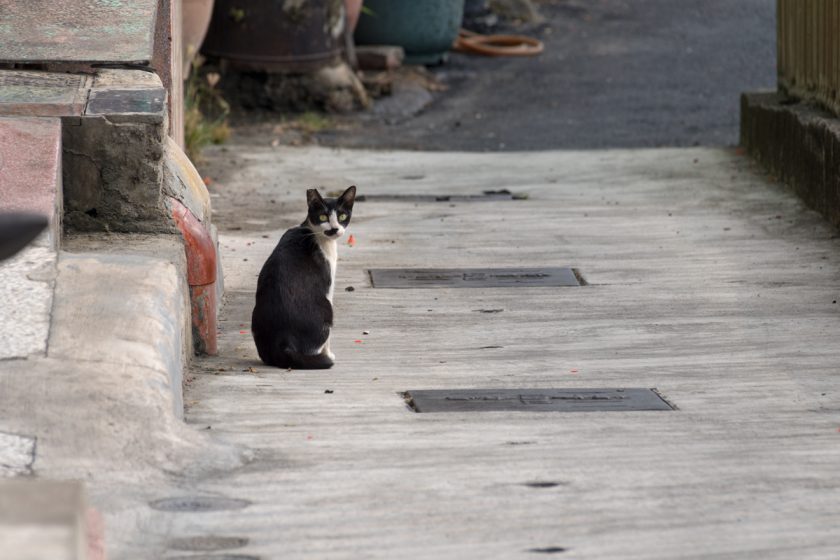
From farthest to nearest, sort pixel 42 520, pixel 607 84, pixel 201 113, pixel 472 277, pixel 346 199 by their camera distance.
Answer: pixel 607 84 < pixel 201 113 < pixel 472 277 < pixel 346 199 < pixel 42 520

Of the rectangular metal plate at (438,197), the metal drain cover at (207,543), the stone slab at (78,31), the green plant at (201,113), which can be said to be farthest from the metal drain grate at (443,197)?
the metal drain cover at (207,543)

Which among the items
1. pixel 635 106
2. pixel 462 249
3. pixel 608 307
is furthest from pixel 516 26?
pixel 608 307

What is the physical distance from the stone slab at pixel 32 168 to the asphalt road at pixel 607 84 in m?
6.57

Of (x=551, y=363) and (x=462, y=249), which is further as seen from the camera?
(x=462, y=249)

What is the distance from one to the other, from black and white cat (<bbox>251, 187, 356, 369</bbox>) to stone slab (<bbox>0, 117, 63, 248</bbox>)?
2.67ft

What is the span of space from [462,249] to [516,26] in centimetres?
1006

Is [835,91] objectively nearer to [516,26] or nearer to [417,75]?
[417,75]

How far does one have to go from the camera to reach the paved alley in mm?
3465

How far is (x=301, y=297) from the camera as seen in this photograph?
5.23 m

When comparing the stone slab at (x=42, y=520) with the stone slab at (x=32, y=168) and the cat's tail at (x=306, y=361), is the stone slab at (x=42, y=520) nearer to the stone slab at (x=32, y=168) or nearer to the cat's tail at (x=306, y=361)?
the stone slab at (x=32, y=168)

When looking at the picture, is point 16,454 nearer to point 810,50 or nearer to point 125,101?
point 125,101

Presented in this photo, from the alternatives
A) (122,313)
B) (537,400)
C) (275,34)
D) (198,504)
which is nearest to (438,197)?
(275,34)

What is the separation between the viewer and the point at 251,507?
3557 mm

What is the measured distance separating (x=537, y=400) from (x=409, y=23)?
9.90 m
